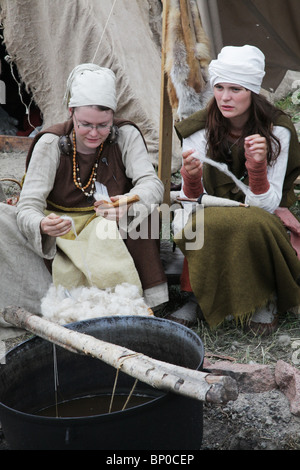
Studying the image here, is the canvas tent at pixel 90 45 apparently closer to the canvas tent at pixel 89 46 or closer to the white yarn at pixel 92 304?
the canvas tent at pixel 89 46

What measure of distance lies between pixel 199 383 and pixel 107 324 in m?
0.71

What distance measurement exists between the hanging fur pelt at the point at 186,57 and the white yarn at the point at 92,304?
1.13 meters

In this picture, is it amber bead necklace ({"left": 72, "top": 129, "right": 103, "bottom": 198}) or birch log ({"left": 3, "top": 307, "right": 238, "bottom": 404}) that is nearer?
birch log ({"left": 3, "top": 307, "right": 238, "bottom": 404})

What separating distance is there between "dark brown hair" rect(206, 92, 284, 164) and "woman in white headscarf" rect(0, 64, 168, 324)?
0.36 metres

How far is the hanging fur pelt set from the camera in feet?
10.7

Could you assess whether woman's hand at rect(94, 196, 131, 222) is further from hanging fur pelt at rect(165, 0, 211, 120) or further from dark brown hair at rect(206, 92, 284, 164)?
hanging fur pelt at rect(165, 0, 211, 120)

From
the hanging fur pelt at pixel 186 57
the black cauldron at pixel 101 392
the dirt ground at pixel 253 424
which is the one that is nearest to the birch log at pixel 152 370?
the black cauldron at pixel 101 392

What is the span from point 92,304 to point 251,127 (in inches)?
46.8

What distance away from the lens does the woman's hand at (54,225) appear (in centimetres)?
272

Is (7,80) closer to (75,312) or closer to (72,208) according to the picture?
(72,208)

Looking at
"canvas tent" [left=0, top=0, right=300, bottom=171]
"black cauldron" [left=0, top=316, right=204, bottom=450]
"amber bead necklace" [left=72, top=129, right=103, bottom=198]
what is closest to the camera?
"black cauldron" [left=0, top=316, right=204, bottom=450]

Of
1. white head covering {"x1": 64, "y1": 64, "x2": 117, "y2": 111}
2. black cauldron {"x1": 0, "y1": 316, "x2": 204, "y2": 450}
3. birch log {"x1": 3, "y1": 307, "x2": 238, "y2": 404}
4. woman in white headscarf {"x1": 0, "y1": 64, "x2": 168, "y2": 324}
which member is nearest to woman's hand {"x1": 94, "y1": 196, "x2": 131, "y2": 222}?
woman in white headscarf {"x1": 0, "y1": 64, "x2": 168, "y2": 324}

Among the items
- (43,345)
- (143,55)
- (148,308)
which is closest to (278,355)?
(148,308)

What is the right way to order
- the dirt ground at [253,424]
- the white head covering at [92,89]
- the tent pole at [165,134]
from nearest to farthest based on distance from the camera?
the dirt ground at [253,424] → the white head covering at [92,89] → the tent pole at [165,134]
